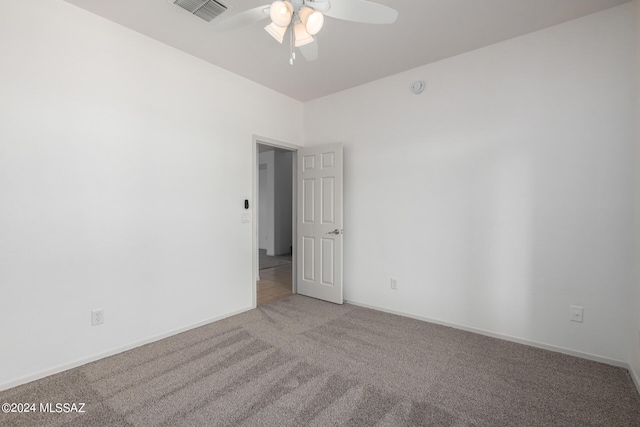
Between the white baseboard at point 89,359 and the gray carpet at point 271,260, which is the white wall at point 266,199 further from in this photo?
the white baseboard at point 89,359

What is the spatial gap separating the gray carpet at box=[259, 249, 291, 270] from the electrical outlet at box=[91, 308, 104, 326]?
3.58m

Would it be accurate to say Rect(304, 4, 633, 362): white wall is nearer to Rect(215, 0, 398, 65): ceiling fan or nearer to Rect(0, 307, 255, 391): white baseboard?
Rect(215, 0, 398, 65): ceiling fan

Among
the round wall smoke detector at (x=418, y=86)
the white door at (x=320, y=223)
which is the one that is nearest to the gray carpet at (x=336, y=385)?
the white door at (x=320, y=223)

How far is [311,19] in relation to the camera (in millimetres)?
1565

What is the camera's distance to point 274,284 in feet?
15.5

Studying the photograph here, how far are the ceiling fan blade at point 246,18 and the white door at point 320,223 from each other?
2.08 metres

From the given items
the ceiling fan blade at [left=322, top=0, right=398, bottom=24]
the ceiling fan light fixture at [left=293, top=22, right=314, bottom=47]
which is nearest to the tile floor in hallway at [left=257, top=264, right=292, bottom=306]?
the ceiling fan light fixture at [left=293, top=22, right=314, bottom=47]

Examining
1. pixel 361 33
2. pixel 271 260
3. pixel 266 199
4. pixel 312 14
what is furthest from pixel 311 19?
pixel 266 199

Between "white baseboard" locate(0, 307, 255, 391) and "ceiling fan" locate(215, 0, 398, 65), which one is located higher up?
"ceiling fan" locate(215, 0, 398, 65)

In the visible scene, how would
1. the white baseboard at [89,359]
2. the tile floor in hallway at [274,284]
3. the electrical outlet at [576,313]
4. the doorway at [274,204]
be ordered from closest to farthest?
the white baseboard at [89,359] < the electrical outlet at [576,313] < the tile floor in hallway at [274,284] < the doorway at [274,204]

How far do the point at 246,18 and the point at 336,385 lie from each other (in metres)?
2.41

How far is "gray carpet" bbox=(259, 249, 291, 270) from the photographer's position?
6.26 meters

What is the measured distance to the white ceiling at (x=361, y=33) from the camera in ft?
7.32

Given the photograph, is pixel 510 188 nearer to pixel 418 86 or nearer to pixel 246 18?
pixel 418 86
